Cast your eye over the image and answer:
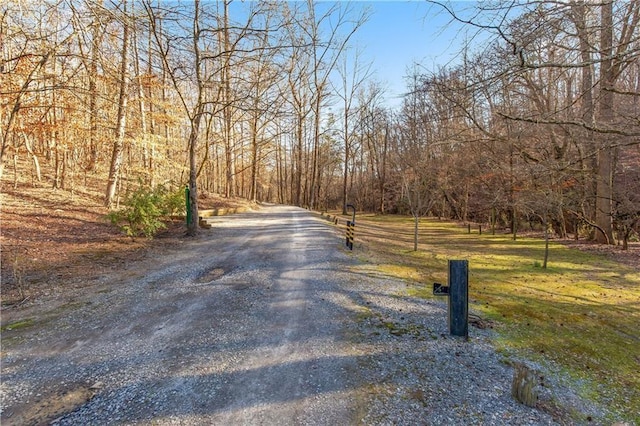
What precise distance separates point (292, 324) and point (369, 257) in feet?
16.7

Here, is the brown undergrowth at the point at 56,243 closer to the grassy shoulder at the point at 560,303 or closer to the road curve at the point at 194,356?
the road curve at the point at 194,356

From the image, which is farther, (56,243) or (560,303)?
(56,243)

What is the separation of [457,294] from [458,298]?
0.06 metres

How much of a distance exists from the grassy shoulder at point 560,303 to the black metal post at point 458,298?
56 centimetres

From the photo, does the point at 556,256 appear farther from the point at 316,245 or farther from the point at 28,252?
the point at 28,252

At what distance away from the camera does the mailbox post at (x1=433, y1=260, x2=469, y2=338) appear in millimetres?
4367

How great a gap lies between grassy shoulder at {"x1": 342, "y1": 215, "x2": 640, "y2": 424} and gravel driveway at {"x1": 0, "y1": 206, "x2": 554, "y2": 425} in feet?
2.98

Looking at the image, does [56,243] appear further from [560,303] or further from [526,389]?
[560,303]

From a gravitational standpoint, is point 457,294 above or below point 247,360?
above

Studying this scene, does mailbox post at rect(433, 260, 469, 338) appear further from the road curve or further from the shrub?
the shrub

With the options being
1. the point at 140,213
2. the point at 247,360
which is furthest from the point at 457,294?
the point at 140,213

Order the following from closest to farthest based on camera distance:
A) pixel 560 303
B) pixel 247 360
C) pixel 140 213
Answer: pixel 247 360
pixel 560 303
pixel 140 213

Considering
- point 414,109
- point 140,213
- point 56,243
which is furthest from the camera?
point 414,109

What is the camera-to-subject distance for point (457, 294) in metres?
4.40
